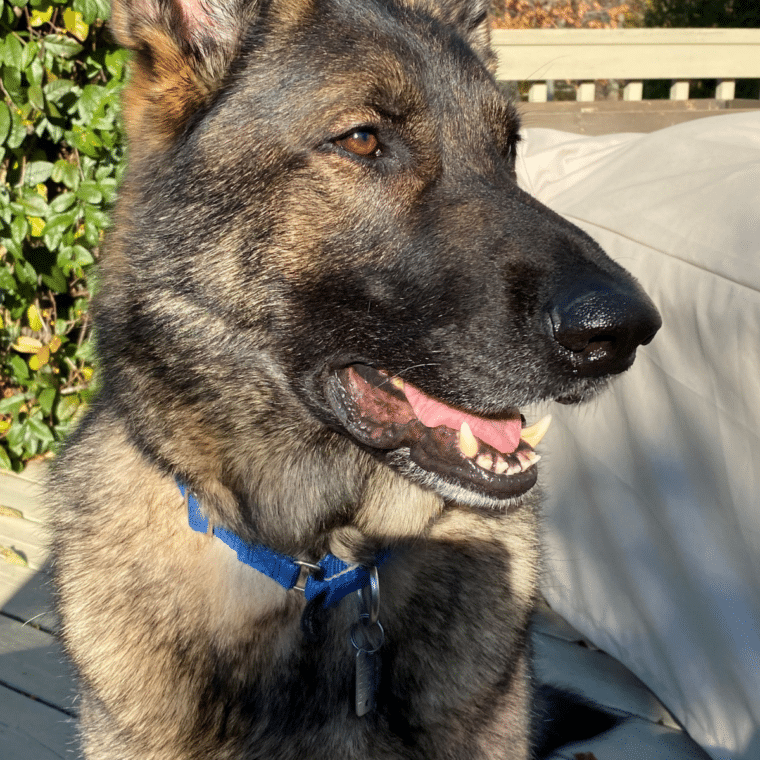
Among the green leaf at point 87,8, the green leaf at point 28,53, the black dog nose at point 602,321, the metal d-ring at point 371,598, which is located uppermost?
the green leaf at point 87,8

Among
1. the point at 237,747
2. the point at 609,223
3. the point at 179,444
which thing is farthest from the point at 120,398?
the point at 609,223

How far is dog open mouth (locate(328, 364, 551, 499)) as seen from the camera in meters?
1.58

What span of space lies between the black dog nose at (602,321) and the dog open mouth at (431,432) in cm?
25

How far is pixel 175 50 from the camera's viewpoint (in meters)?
1.72

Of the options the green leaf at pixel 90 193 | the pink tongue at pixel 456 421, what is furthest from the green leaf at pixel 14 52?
the pink tongue at pixel 456 421

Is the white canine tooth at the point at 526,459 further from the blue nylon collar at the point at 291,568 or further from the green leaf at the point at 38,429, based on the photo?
the green leaf at the point at 38,429

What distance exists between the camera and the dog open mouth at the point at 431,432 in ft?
5.18


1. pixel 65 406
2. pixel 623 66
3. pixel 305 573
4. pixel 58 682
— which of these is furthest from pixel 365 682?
pixel 623 66

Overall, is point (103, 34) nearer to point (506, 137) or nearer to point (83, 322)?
point (83, 322)

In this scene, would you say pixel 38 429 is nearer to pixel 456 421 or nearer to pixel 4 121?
pixel 4 121

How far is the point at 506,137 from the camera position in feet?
6.15

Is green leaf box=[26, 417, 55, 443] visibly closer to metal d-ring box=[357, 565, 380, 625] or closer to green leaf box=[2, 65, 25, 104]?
green leaf box=[2, 65, 25, 104]

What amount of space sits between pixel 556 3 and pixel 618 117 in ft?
23.6

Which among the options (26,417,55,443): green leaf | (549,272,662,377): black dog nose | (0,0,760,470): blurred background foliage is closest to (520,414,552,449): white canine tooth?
(549,272,662,377): black dog nose
